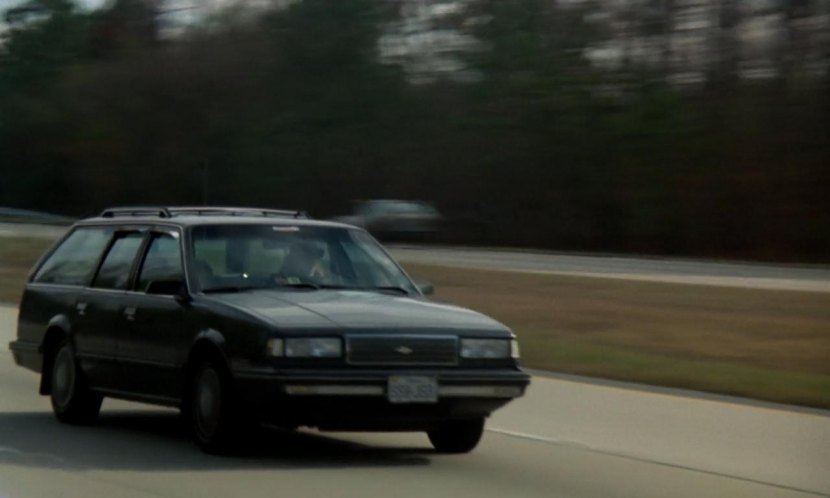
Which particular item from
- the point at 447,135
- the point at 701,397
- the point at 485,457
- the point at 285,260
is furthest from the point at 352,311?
the point at 447,135

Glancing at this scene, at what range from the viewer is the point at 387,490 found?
9562 millimetres

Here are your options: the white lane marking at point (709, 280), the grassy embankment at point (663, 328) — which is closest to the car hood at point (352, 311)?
the grassy embankment at point (663, 328)

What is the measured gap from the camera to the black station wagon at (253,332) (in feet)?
Answer: 33.1

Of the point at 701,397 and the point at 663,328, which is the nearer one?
the point at 701,397

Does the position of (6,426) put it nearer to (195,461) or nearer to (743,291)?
(195,461)

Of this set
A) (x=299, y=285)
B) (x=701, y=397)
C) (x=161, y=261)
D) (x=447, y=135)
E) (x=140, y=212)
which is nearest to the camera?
(x=299, y=285)

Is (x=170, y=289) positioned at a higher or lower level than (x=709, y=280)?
higher

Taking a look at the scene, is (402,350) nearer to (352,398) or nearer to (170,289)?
(352,398)

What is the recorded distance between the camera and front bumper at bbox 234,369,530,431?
9.98 metres

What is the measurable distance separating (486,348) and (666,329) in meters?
12.3

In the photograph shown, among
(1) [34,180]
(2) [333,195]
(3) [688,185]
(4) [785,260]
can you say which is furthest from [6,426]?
(1) [34,180]

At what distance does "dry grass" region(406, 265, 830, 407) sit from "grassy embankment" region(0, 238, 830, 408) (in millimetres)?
13

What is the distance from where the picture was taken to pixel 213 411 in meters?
10.6

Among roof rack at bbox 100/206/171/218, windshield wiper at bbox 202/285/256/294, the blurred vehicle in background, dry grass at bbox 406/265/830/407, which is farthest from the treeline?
windshield wiper at bbox 202/285/256/294
